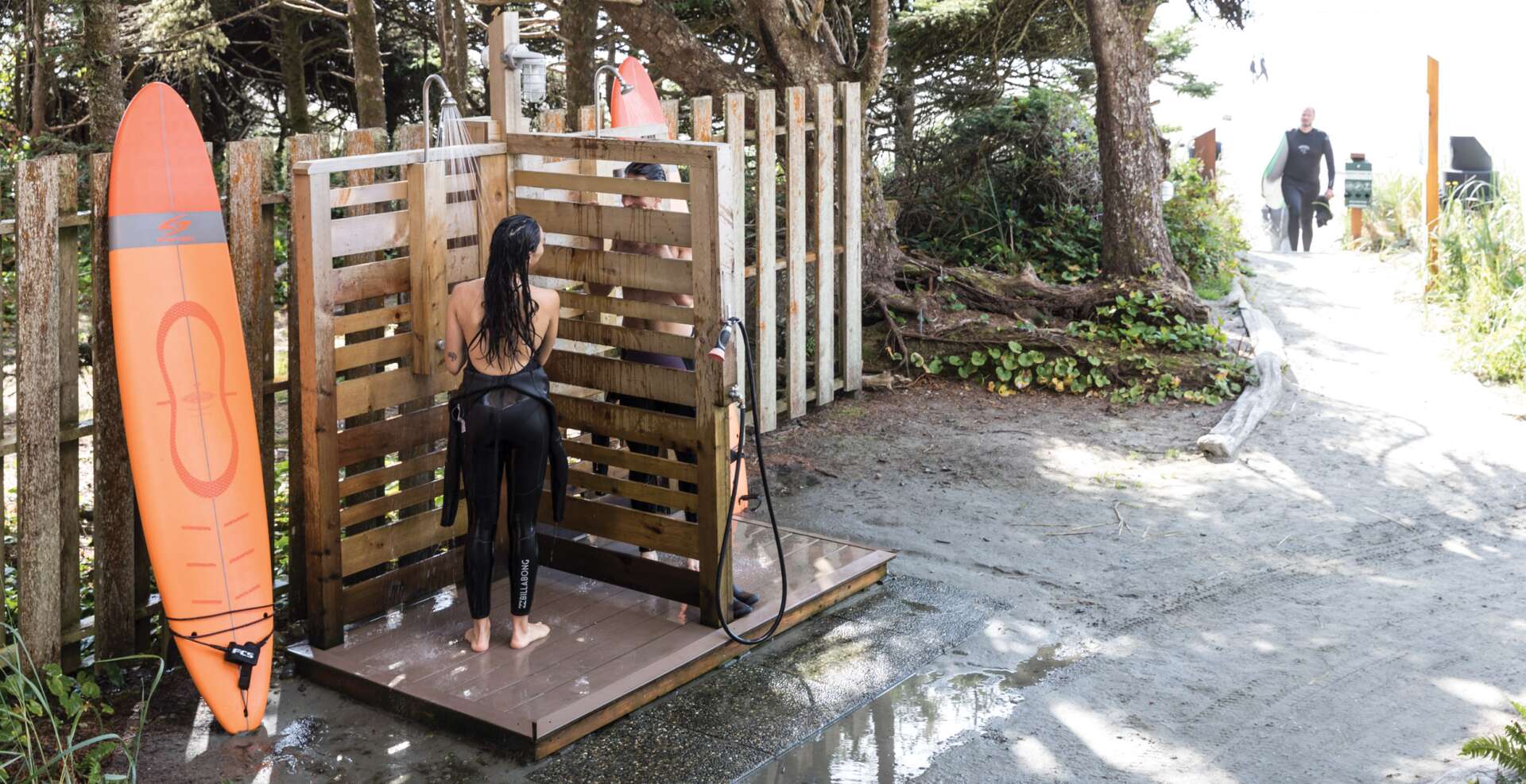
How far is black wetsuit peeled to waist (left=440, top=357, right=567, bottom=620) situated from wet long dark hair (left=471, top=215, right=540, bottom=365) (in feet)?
0.40

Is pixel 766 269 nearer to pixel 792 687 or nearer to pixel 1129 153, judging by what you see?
pixel 792 687

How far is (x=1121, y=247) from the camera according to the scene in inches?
431

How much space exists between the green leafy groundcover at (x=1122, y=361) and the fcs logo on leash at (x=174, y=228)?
235 inches

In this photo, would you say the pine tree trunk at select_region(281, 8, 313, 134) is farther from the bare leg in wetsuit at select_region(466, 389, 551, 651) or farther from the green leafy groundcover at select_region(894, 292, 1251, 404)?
the bare leg in wetsuit at select_region(466, 389, 551, 651)

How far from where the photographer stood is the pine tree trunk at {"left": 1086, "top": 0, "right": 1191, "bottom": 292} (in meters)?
10.8

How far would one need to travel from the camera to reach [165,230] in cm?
465

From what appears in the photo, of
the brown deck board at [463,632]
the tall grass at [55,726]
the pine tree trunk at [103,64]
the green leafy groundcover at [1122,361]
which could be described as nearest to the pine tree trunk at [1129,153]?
the green leafy groundcover at [1122,361]

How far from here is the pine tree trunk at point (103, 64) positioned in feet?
36.6

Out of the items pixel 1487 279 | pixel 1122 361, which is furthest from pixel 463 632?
pixel 1487 279

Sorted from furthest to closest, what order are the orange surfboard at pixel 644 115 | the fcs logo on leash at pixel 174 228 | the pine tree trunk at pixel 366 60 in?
1. the pine tree trunk at pixel 366 60
2. the orange surfboard at pixel 644 115
3. the fcs logo on leash at pixel 174 228

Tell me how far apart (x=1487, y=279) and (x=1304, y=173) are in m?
5.64

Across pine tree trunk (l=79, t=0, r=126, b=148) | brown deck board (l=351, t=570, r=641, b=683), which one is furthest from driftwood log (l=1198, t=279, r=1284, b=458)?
pine tree trunk (l=79, t=0, r=126, b=148)

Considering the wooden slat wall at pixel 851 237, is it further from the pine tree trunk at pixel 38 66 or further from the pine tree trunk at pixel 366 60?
the pine tree trunk at pixel 38 66

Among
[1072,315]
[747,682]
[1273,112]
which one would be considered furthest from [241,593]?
[1273,112]
